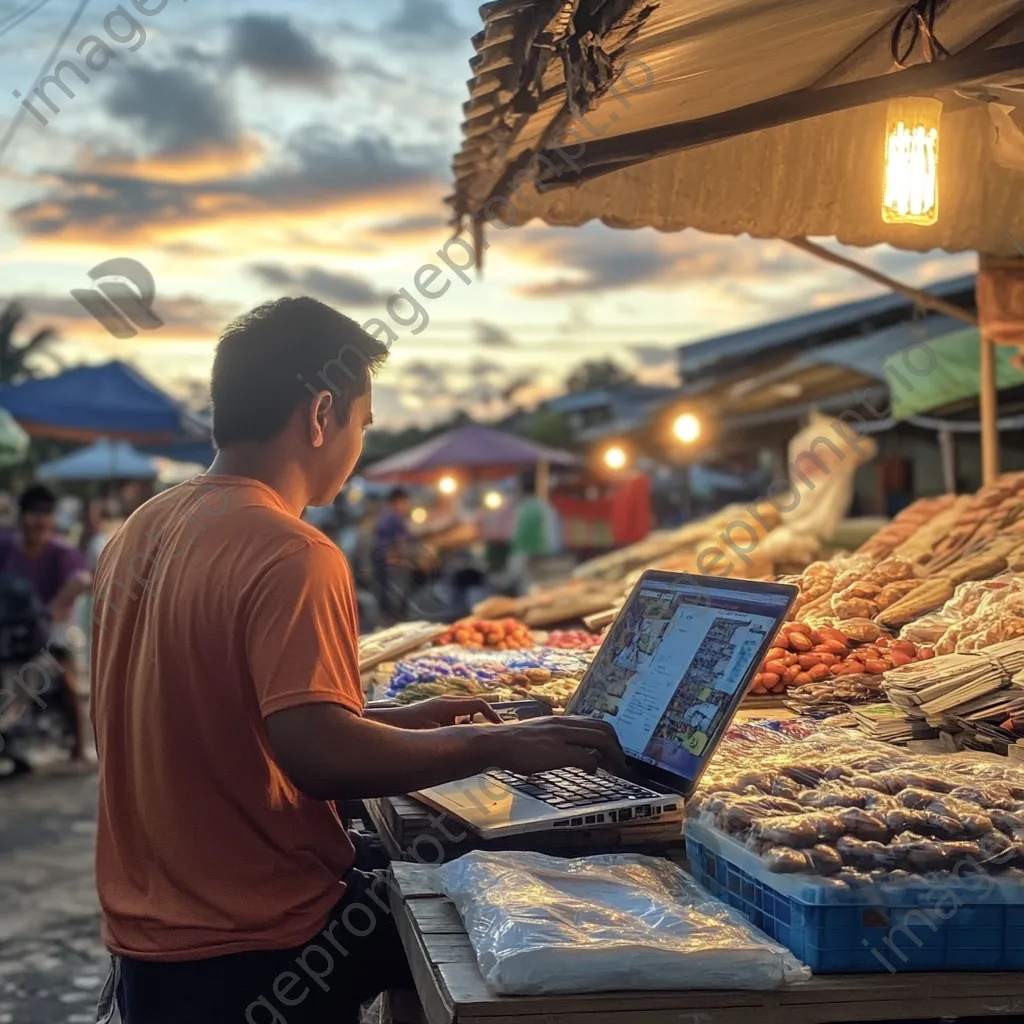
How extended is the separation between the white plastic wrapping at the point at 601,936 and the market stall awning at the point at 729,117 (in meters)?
1.86

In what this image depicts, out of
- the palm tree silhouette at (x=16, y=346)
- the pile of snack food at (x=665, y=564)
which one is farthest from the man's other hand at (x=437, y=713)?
the palm tree silhouette at (x=16, y=346)

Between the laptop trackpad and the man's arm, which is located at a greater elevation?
the man's arm

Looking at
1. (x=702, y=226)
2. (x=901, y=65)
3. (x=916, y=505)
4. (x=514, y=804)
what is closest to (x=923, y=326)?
(x=916, y=505)

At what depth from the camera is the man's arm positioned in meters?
1.82

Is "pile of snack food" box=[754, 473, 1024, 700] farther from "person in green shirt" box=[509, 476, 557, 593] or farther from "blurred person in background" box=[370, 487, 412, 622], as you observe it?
"blurred person in background" box=[370, 487, 412, 622]

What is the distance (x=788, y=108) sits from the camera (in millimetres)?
3154

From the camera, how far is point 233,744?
1963 millimetres

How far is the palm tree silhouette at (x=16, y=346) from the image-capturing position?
3778 cm

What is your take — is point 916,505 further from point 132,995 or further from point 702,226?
point 132,995

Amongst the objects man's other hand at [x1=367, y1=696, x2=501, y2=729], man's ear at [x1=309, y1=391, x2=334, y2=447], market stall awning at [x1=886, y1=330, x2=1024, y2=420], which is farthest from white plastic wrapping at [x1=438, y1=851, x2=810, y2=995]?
market stall awning at [x1=886, y1=330, x2=1024, y2=420]

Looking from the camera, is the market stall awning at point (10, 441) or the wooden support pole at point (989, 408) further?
the market stall awning at point (10, 441)

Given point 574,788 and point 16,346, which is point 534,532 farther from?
point 16,346

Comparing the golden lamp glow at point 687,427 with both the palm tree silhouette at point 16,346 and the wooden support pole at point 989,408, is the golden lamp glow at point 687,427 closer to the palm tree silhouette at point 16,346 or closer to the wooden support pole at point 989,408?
the wooden support pole at point 989,408

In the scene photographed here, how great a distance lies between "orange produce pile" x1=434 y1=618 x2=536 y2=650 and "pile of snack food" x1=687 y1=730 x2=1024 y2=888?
100 inches
